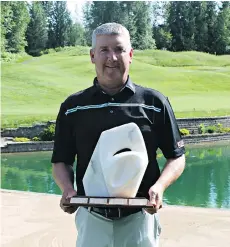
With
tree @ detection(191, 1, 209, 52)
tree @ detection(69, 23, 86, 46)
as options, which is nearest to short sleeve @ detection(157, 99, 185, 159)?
tree @ detection(191, 1, 209, 52)

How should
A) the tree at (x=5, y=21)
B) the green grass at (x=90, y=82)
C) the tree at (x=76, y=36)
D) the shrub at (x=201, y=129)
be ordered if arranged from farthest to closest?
the tree at (x=76, y=36) → the tree at (x=5, y=21) → the green grass at (x=90, y=82) → the shrub at (x=201, y=129)

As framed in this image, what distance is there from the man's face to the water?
16.4ft

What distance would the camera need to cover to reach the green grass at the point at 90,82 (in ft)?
72.6

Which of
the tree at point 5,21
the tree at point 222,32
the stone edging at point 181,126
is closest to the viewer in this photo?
the stone edging at point 181,126

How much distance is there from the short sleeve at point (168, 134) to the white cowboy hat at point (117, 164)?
0.14 m

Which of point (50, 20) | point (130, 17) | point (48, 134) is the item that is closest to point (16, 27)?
point (50, 20)

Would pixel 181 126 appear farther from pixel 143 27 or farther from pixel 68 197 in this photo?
pixel 143 27

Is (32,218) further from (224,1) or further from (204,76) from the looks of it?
(224,1)

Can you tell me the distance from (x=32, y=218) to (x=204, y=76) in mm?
28566

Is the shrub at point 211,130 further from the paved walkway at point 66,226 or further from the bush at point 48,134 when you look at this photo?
the paved walkway at point 66,226

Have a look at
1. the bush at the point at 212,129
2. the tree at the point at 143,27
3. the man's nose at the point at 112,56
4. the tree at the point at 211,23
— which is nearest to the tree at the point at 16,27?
the tree at the point at 143,27

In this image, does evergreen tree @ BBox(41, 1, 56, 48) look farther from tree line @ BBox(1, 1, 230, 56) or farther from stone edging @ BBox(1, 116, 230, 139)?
stone edging @ BBox(1, 116, 230, 139)

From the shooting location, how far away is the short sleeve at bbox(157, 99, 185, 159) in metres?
2.23

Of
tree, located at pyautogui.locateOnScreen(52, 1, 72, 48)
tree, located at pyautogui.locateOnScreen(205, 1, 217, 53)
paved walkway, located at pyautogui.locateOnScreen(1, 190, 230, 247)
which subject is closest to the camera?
paved walkway, located at pyautogui.locateOnScreen(1, 190, 230, 247)
